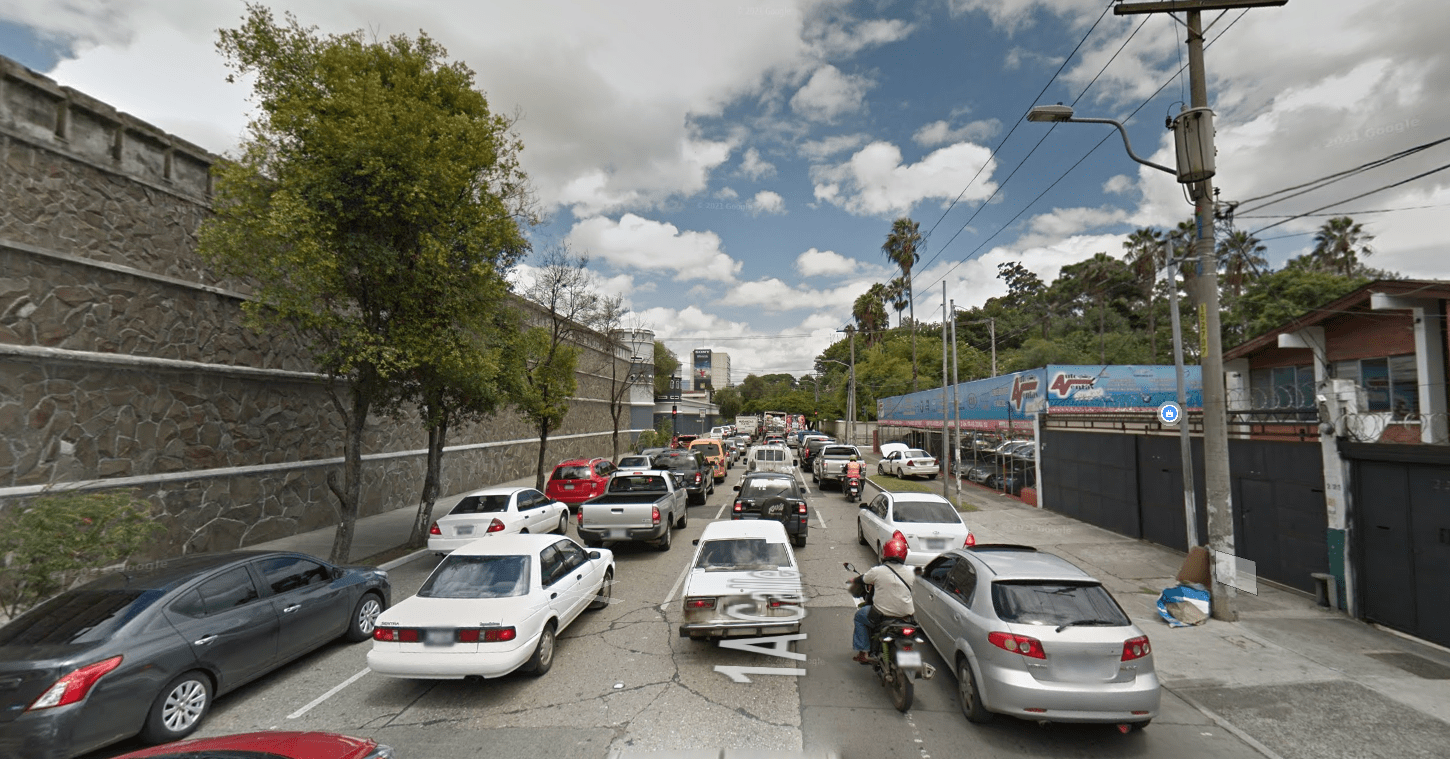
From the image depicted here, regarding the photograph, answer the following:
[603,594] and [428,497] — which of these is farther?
[428,497]

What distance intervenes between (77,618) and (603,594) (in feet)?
18.8

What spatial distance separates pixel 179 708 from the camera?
582 centimetres

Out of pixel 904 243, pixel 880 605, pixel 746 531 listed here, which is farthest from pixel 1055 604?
pixel 904 243

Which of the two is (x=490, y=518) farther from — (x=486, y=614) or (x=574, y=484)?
(x=486, y=614)

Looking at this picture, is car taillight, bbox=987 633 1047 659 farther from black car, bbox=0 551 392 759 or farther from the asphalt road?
black car, bbox=0 551 392 759

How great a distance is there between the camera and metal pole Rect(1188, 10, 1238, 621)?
9164 millimetres

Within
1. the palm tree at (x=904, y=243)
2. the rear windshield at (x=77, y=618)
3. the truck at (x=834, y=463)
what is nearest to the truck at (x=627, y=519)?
the rear windshield at (x=77, y=618)

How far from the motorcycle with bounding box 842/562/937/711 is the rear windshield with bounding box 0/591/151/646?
6.92m

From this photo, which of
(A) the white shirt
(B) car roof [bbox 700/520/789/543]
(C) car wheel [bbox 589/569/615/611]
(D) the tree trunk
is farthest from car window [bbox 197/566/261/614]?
(D) the tree trunk

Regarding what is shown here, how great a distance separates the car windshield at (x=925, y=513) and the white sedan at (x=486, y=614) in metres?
6.20

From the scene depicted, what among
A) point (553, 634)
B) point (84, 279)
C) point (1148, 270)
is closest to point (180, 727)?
point (553, 634)

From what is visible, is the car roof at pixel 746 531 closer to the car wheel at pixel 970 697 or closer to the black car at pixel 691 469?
the car wheel at pixel 970 697

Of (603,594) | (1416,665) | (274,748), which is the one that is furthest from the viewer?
(603,594)

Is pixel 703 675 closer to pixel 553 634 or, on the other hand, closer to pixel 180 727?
pixel 553 634
